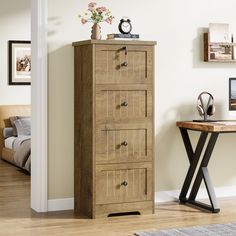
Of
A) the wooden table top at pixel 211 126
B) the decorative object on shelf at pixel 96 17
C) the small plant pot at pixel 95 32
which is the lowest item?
the wooden table top at pixel 211 126

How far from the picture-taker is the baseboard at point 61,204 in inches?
218

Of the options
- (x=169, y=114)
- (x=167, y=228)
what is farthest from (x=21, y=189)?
(x=167, y=228)

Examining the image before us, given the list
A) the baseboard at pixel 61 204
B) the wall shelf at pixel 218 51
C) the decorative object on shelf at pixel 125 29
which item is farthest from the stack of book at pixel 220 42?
the baseboard at pixel 61 204

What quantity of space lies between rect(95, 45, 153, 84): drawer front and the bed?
3251 millimetres

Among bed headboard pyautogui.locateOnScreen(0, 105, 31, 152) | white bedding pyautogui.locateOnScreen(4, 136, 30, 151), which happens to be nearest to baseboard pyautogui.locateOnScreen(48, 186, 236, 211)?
white bedding pyautogui.locateOnScreen(4, 136, 30, 151)

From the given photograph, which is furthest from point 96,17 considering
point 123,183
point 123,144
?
point 123,183

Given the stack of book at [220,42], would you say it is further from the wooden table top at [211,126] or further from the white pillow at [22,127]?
the white pillow at [22,127]

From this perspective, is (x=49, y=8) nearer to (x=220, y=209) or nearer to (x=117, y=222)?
(x=117, y=222)

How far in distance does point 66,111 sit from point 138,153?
2.38ft

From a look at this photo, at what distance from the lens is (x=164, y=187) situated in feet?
19.5

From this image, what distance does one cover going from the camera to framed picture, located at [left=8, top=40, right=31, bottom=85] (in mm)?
9367

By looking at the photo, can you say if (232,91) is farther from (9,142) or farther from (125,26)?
(9,142)

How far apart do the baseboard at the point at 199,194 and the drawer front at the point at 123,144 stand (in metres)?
0.65

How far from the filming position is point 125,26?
17.9 ft
